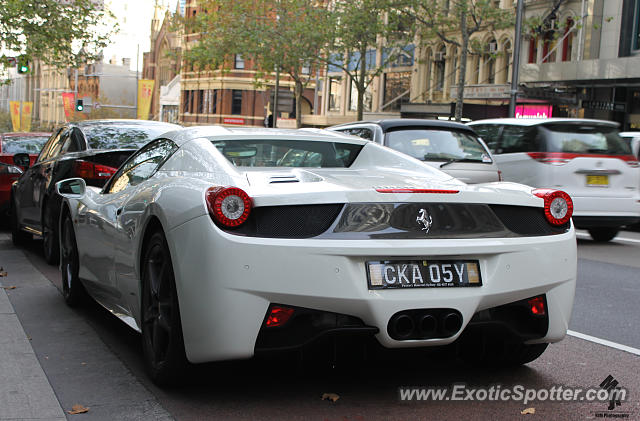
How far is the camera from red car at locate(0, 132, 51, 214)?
504 inches

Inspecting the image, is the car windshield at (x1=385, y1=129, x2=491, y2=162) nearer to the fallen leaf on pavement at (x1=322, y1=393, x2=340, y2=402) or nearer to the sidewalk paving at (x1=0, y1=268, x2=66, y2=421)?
the sidewalk paving at (x1=0, y1=268, x2=66, y2=421)

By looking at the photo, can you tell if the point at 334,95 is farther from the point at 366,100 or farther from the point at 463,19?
the point at 463,19

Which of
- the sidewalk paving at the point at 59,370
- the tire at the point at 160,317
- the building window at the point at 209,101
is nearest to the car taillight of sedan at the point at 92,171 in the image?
the sidewalk paving at the point at 59,370

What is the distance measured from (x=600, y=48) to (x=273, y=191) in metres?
29.9

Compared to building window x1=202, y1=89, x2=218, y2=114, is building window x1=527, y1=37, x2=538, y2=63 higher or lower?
higher

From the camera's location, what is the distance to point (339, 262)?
12.7 feet

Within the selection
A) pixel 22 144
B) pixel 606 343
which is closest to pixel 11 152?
pixel 22 144

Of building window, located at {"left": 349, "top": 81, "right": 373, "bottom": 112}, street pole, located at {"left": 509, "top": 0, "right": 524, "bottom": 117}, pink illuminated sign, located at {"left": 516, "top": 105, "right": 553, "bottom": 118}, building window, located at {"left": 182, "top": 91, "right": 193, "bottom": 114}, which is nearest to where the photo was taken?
street pole, located at {"left": 509, "top": 0, "right": 524, "bottom": 117}

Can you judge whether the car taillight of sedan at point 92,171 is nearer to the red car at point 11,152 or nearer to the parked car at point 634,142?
the red car at point 11,152

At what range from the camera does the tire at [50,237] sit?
9.03 meters

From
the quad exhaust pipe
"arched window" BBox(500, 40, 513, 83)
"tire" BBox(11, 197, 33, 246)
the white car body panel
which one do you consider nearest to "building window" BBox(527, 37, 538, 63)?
"arched window" BBox(500, 40, 513, 83)

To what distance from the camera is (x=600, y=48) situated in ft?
103

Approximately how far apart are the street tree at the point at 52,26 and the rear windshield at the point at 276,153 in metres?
25.8

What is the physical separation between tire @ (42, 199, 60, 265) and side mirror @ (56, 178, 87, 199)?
249 cm
